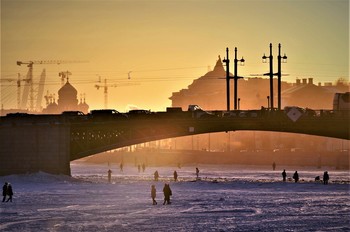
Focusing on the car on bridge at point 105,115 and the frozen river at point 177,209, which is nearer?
the frozen river at point 177,209

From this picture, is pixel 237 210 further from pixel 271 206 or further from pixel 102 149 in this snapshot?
pixel 102 149

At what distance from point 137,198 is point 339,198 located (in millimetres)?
15371

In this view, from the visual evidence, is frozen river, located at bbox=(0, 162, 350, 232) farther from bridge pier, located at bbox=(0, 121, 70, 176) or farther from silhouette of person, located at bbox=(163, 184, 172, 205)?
bridge pier, located at bbox=(0, 121, 70, 176)

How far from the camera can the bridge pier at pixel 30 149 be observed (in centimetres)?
10194

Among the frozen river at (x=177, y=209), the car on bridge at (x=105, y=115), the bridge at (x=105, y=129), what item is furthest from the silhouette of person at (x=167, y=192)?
the car on bridge at (x=105, y=115)

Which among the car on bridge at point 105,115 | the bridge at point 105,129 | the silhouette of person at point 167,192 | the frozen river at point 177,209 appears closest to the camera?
the frozen river at point 177,209

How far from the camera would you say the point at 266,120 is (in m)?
111

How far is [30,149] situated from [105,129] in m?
10.5

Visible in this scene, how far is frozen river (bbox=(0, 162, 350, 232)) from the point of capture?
55.0m

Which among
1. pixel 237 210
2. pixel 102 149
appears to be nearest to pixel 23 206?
pixel 237 210

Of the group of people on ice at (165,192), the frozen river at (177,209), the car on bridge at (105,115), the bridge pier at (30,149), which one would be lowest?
the frozen river at (177,209)

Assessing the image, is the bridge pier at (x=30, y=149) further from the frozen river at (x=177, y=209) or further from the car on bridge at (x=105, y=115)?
the frozen river at (x=177, y=209)

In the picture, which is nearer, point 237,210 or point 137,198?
point 237,210

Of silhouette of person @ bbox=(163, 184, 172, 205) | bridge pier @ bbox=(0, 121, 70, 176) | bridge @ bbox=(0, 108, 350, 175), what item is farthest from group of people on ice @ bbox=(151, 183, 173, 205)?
bridge @ bbox=(0, 108, 350, 175)
